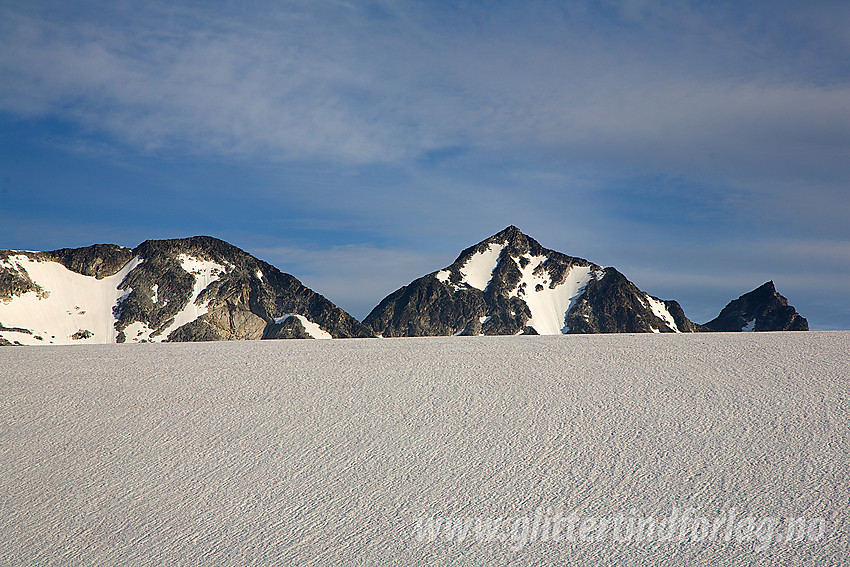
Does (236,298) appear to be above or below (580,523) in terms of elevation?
above

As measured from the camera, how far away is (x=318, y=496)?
607 centimetres

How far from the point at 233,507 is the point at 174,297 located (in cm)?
14963

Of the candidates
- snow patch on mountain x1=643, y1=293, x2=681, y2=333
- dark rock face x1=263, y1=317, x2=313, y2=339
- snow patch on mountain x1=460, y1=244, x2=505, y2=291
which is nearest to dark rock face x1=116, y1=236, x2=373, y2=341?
dark rock face x1=263, y1=317, x2=313, y2=339

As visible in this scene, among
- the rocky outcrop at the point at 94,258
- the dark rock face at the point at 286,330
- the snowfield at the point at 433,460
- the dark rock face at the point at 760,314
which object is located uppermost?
the rocky outcrop at the point at 94,258

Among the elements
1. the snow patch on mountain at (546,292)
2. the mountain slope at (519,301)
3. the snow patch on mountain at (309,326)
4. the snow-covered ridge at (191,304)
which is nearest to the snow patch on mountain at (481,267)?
the mountain slope at (519,301)

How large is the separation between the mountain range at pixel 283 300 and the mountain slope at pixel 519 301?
274 mm

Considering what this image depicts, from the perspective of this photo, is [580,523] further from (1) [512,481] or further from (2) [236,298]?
(2) [236,298]

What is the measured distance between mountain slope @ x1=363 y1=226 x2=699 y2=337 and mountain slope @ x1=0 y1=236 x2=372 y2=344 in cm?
2480

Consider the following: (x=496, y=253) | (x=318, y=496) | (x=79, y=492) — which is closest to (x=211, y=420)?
(x=79, y=492)

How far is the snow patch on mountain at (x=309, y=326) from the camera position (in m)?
141

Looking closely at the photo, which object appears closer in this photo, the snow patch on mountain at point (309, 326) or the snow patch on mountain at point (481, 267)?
the snow patch on mountain at point (309, 326)

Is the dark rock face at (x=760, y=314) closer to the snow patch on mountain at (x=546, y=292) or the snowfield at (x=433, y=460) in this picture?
the snow patch on mountain at (x=546, y=292)

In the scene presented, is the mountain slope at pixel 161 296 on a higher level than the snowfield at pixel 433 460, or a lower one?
higher

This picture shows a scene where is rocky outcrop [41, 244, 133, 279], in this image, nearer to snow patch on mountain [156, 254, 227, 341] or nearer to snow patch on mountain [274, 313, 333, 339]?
snow patch on mountain [156, 254, 227, 341]
